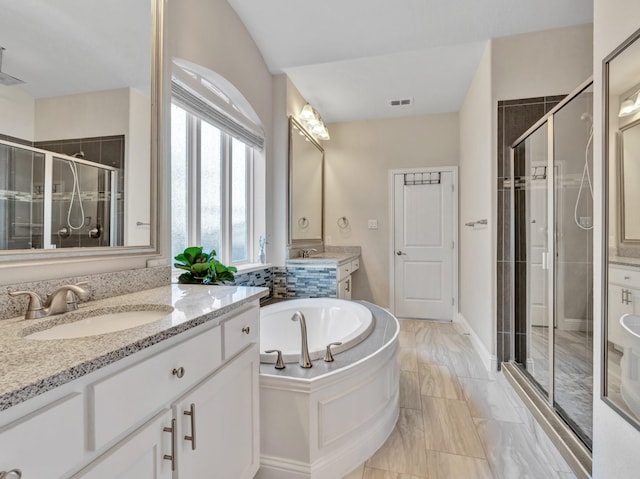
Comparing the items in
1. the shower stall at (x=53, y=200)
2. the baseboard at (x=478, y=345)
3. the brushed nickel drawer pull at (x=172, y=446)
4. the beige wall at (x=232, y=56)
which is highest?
the beige wall at (x=232, y=56)

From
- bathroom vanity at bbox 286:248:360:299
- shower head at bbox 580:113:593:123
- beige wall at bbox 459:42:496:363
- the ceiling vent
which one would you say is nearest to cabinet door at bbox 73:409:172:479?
bathroom vanity at bbox 286:248:360:299

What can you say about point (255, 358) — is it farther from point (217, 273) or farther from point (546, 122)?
point (546, 122)

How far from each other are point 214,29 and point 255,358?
82.3 inches

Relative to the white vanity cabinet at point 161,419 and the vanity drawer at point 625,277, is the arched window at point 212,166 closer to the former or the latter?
the white vanity cabinet at point 161,419

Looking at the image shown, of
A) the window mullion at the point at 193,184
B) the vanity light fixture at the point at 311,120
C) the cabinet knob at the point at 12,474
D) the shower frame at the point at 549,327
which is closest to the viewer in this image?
the cabinet knob at the point at 12,474

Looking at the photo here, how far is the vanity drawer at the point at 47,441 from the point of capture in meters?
0.45

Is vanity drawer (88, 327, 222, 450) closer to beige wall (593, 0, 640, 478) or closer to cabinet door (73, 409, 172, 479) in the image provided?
cabinet door (73, 409, 172, 479)

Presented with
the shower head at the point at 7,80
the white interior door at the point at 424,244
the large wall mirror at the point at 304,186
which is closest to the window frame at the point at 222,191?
the large wall mirror at the point at 304,186

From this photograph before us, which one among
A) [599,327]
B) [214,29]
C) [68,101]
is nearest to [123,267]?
[68,101]

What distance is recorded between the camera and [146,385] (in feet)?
2.33

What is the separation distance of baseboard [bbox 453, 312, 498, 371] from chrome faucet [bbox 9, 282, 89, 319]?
2725mm

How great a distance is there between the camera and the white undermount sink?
0.87m

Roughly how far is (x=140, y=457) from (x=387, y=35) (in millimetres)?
2925

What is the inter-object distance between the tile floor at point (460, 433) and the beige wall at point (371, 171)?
1.62 meters
